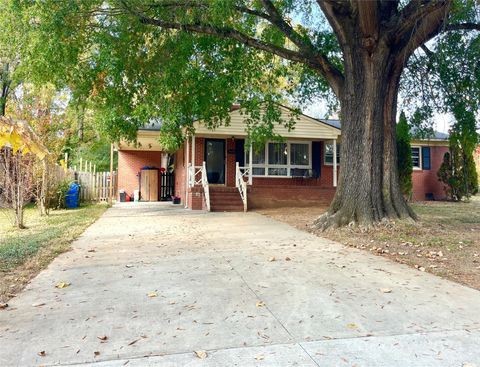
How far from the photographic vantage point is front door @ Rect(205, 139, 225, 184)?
17312 mm

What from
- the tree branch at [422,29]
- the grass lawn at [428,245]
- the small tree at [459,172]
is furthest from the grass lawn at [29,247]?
the small tree at [459,172]

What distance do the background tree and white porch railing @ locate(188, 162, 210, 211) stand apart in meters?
3.77

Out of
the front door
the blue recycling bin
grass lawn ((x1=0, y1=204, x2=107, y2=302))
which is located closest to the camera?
grass lawn ((x1=0, y1=204, x2=107, y2=302))

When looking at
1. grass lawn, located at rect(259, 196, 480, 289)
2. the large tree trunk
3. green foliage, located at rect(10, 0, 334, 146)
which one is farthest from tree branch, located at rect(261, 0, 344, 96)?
grass lawn, located at rect(259, 196, 480, 289)

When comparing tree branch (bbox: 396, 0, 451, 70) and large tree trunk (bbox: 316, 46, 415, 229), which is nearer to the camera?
tree branch (bbox: 396, 0, 451, 70)

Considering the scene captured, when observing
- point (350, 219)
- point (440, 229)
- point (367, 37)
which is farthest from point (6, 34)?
point (440, 229)

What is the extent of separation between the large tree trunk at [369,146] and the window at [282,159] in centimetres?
859

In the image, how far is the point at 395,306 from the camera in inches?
150

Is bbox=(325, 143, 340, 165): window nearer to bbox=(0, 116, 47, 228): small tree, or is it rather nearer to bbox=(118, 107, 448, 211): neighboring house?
bbox=(118, 107, 448, 211): neighboring house

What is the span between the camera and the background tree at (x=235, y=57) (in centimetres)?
852

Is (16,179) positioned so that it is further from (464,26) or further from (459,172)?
(459,172)

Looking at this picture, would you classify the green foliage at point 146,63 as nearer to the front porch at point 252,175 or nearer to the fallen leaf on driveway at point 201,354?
the front porch at point 252,175

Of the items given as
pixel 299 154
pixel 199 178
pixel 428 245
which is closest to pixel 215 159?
pixel 199 178

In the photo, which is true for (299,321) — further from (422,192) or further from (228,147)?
(422,192)
